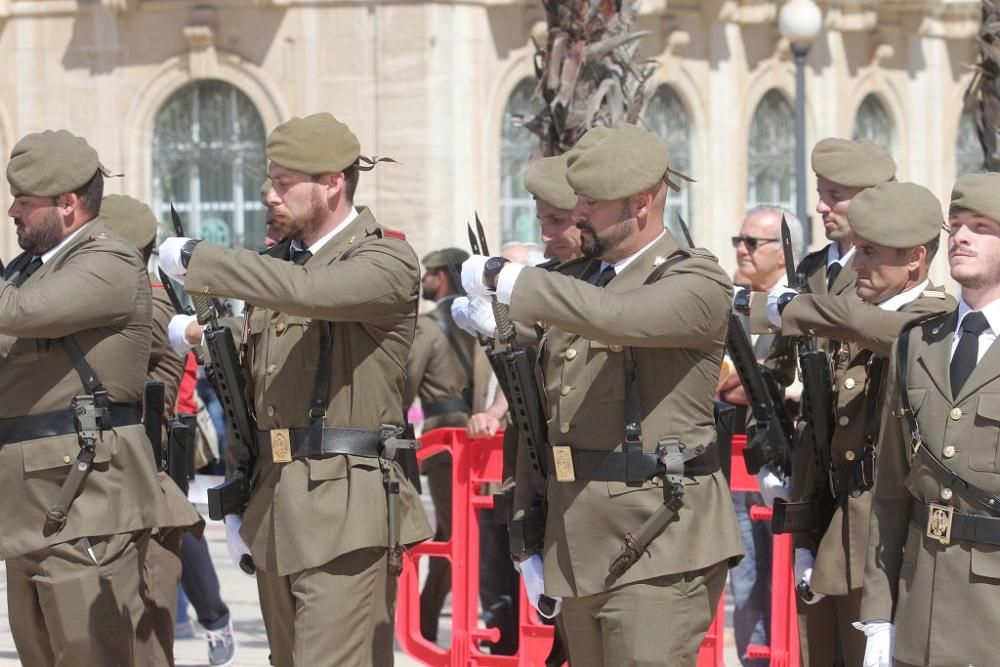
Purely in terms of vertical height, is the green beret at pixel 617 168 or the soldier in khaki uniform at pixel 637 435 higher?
the green beret at pixel 617 168

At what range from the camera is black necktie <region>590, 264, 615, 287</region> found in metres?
5.81

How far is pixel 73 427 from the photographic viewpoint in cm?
654

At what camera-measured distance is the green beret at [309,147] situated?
6.09 meters

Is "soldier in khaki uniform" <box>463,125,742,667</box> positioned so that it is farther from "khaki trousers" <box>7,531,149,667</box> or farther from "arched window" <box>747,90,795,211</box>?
"arched window" <box>747,90,795,211</box>

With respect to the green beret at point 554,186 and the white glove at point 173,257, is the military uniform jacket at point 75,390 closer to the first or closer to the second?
the white glove at point 173,257

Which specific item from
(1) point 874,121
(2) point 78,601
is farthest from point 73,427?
(1) point 874,121

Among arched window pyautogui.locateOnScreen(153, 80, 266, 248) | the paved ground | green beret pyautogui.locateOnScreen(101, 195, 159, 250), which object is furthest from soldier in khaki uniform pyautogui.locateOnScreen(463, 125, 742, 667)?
arched window pyautogui.locateOnScreen(153, 80, 266, 248)

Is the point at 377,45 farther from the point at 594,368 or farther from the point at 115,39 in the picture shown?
the point at 594,368

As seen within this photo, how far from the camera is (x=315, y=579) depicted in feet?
19.7

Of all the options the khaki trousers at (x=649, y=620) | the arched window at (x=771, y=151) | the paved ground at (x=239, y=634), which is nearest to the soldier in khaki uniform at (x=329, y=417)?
the khaki trousers at (x=649, y=620)

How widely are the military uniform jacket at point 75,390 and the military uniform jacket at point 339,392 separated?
1.88 feet

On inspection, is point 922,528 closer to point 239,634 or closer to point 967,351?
point 967,351

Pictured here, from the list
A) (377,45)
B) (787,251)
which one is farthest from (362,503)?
(377,45)

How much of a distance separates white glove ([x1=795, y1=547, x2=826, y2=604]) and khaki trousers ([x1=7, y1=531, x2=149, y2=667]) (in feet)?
6.88
